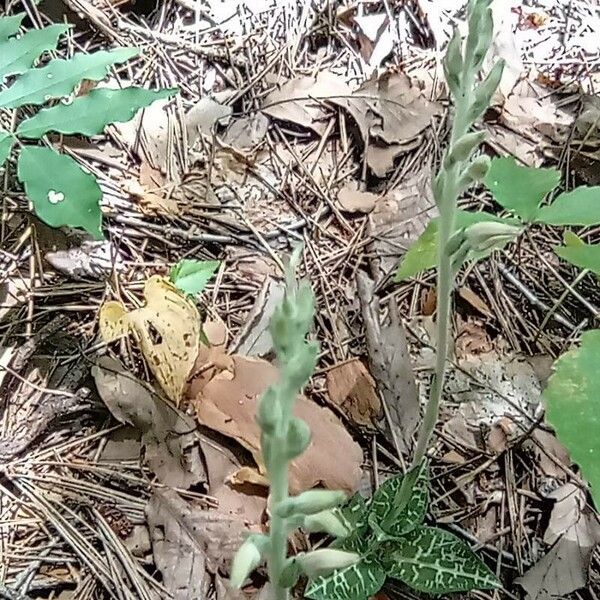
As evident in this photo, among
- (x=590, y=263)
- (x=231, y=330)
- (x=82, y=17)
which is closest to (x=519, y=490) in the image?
(x=590, y=263)

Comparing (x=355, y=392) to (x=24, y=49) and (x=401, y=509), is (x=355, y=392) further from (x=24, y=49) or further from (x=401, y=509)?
(x=24, y=49)

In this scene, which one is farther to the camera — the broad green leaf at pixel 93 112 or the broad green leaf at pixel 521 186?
the broad green leaf at pixel 93 112

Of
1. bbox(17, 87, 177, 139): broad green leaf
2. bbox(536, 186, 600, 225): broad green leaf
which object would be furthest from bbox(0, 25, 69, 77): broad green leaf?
bbox(536, 186, 600, 225): broad green leaf

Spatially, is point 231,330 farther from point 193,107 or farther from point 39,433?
point 193,107

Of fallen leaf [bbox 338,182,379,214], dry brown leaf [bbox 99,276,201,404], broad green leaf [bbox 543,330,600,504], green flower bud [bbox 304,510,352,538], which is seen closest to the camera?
green flower bud [bbox 304,510,352,538]

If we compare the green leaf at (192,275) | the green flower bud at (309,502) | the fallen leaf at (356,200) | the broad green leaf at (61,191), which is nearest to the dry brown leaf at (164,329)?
the green leaf at (192,275)

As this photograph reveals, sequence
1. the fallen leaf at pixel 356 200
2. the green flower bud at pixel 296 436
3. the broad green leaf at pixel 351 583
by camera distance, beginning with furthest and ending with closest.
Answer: the fallen leaf at pixel 356 200 < the broad green leaf at pixel 351 583 < the green flower bud at pixel 296 436

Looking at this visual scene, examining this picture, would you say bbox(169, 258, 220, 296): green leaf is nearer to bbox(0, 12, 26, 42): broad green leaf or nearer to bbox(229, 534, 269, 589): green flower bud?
bbox(0, 12, 26, 42): broad green leaf

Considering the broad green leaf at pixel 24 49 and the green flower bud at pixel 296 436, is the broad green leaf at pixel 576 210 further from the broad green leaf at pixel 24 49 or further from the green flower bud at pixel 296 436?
the broad green leaf at pixel 24 49
